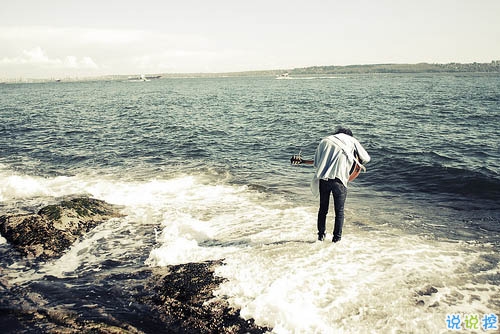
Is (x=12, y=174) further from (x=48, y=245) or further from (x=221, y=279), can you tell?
(x=221, y=279)

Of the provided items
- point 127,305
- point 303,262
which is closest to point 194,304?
point 127,305

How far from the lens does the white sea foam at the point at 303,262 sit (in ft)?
17.4

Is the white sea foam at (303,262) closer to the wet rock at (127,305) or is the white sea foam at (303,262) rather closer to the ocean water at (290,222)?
the ocean water at (290,222)

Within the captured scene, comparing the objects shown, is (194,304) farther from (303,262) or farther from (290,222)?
(290,222)

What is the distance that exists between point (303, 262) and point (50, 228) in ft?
20.3

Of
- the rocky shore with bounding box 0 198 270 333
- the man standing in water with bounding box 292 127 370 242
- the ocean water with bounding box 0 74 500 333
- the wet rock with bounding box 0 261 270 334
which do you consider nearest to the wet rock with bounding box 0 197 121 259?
the rocky shore with bounding box 0 198 270 333

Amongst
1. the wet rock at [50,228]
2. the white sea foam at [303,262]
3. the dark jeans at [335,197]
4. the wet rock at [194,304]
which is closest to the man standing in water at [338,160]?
the dark jeans at [335,197]

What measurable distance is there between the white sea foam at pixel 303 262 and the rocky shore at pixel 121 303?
32 centimetres

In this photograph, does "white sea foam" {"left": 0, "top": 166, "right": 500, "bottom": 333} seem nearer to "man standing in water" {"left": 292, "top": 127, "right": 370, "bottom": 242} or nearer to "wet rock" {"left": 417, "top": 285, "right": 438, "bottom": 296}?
"wet rock" {"left": 417, "top": 285, "right": 438, "bottom": 296}

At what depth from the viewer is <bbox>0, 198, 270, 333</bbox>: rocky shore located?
4.99 m

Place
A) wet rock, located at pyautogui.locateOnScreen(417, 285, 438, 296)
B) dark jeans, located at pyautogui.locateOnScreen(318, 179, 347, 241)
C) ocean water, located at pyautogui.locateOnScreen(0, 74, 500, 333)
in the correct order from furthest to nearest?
dark jeans, located at pyautogui.locateOnScreen(318, 179, 347, 241)
wet rock, located at pyautogui.locateOnScreen(417, 285, 438, 296)
ocean water, located at pyautogui.locateOnScreen(0, 74, 500, 333)

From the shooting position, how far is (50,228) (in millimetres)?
8273

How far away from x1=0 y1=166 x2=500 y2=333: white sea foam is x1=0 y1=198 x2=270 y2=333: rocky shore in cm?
32

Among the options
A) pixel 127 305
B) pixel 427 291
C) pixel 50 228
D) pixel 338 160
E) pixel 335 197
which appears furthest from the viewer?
pixel 50 228
